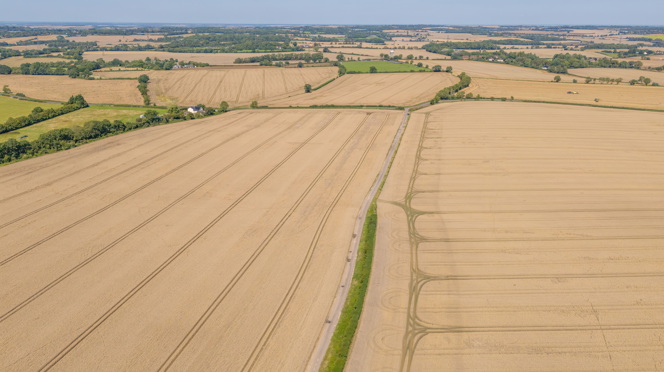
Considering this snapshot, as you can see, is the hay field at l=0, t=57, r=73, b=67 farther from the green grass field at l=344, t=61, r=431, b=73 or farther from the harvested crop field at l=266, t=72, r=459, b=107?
the harvested crop field at l=266, t=72, r=459, b=107

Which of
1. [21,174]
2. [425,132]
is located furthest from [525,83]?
[21,174]

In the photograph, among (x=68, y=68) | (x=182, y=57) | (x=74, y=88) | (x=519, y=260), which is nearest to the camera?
(x=519, y=260)

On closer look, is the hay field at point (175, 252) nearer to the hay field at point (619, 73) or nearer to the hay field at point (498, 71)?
the hay field at point (498, 71)

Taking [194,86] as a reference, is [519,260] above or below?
below

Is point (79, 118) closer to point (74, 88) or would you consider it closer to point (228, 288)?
point (74, 88)

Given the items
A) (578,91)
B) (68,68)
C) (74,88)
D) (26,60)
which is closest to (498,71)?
(578,91)

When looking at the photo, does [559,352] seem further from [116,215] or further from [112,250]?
[116,215]

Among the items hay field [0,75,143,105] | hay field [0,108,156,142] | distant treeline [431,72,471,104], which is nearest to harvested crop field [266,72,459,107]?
distant treeline [431,72,471,104]
